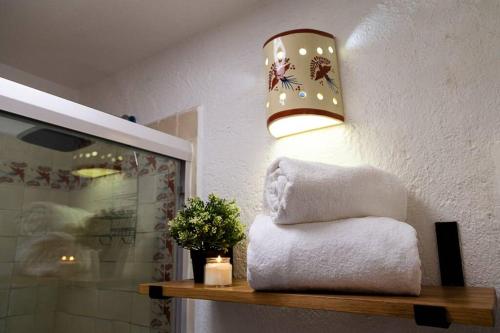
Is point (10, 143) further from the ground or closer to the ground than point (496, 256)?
further from the ground

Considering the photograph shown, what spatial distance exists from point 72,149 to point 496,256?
990 mm

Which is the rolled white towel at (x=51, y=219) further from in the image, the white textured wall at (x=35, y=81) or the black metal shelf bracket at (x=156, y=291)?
the white textured wall at (x=35, y=81)

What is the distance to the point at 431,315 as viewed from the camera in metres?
0.47

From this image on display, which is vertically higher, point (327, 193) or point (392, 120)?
point (392, 120)

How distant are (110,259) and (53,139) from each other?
39 centimetres

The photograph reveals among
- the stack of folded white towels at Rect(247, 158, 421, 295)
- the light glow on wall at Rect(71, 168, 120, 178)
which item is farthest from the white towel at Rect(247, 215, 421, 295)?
the light glow on wall at Rect(71, 168, 120, 178)

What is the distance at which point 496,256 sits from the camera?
627mm

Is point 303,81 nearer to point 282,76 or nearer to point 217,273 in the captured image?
point 282,76

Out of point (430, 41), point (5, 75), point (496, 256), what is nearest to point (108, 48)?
point (5, 75)

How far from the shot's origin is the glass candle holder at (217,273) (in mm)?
740

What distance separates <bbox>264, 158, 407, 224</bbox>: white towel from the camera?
2.00 ft

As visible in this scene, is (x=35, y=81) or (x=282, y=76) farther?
(x=35, y=81)

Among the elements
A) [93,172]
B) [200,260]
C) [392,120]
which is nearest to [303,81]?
[392,120]

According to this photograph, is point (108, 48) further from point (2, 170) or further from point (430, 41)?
point (430, 41)
